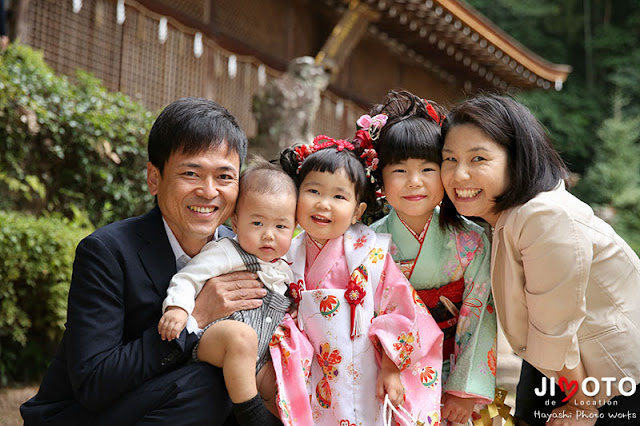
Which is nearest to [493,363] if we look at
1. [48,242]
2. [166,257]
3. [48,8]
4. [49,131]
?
[166,257]

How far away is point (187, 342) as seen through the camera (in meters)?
2.33

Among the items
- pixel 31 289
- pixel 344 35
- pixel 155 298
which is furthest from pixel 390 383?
pixel 344 35

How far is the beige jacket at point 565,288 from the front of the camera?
2389mm

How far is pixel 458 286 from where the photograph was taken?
8.96 ft

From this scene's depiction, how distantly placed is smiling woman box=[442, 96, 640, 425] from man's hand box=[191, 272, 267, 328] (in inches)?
39.2

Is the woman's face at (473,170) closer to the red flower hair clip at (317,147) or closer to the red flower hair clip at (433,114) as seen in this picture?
the red flower hair clip at (433,114)

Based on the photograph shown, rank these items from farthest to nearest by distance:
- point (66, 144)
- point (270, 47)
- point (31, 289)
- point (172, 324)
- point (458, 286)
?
1. point (270, 47)
2. point (66, 144)
3. point (31, 289)
4. point (458, 286)
5. point (172, 324)

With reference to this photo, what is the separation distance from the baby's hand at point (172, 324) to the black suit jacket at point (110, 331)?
6 cm

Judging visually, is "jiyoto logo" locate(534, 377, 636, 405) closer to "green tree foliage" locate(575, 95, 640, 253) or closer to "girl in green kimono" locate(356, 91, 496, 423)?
"girl in green kimono" locate(356, 91, 496, 423)

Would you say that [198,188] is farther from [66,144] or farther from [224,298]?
[66,144]

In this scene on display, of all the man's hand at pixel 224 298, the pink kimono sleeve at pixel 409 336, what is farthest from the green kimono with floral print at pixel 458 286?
the man's hand at pixel 224 298

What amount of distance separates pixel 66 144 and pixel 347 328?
13.1ft

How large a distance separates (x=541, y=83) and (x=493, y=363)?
29.2 feet

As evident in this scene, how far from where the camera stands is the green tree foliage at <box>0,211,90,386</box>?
4203 mm
